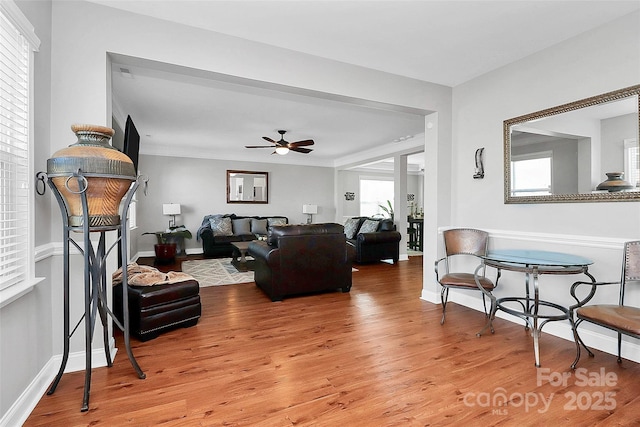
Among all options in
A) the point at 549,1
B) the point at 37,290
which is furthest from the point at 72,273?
the point at 549,1

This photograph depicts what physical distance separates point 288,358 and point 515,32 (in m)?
→ 3.31

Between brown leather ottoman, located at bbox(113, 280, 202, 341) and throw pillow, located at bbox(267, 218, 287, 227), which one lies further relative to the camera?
throw pillow, located at bbox(267, 218, 287, 227)


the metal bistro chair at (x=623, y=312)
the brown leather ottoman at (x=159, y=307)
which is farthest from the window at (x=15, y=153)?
the metal bistro chair at (x=623, y=312)

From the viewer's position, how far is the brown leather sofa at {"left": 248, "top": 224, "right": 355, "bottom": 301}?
12.5 feet

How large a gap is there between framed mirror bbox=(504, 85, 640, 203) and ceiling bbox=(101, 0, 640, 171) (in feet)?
2.18

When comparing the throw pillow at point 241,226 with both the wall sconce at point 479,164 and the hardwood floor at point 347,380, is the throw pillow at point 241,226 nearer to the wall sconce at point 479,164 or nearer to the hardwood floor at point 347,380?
the hardwood floor at point 347,380

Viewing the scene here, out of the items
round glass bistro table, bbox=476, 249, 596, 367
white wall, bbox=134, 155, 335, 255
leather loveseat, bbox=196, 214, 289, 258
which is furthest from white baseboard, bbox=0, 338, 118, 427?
white wall, bbox=134, 155, 335, 255

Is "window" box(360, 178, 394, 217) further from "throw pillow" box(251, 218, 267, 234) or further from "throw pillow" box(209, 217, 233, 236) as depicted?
"throw pillow" box(209, 217, 233, 236)

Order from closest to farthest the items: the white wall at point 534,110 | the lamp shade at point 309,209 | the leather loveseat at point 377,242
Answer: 1. the white wall at point 534,110
2. the leather loveseat at point 377,242
3. the lamp shade at point 309,209

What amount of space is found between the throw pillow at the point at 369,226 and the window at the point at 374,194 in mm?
3457

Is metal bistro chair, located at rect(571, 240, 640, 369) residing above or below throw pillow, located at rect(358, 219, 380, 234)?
below

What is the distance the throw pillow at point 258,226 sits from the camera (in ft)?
25.4

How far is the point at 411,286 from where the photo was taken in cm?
457

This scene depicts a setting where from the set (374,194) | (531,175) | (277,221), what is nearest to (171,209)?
(277,221)
